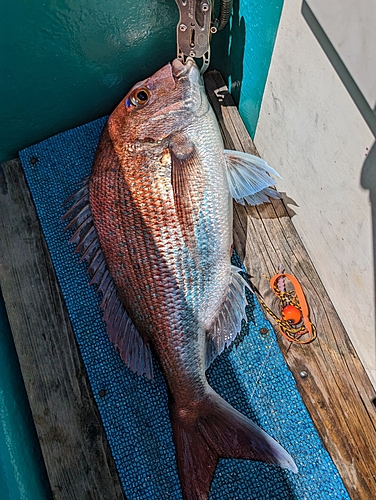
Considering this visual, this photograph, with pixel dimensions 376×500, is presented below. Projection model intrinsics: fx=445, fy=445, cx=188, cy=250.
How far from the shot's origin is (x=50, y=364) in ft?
6.66

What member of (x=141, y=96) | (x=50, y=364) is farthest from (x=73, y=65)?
(x=50, y=364)

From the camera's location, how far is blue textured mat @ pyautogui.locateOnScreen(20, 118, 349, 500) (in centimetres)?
176

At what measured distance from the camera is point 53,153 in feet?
8.02

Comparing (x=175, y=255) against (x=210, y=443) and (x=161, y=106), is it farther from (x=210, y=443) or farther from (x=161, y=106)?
(x=210, y=443)

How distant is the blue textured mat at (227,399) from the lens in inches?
69.4

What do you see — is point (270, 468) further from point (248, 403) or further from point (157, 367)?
point (157, 367)

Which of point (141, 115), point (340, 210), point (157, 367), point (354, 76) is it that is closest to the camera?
point (354, 76)

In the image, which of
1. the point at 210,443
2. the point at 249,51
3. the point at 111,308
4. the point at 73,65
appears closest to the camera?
the point at 210,443

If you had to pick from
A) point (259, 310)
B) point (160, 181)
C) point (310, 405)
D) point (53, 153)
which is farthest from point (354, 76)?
point (53, 153)

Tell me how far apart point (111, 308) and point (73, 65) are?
1251mm

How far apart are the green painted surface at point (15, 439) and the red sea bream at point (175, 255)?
511 mm

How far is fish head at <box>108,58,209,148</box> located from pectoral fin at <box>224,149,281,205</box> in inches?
10.1

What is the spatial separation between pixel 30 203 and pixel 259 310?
4.35 ft

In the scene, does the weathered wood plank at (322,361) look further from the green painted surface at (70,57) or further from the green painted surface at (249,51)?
the green painted surface at (70,57)
